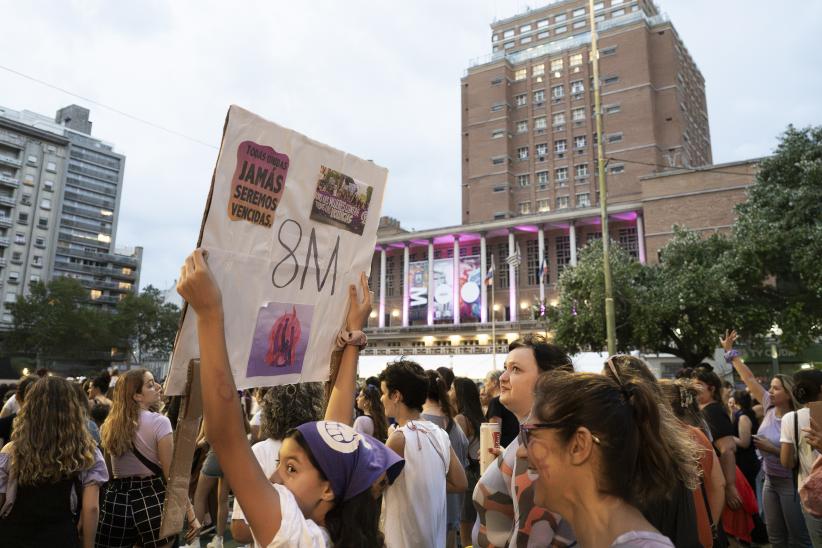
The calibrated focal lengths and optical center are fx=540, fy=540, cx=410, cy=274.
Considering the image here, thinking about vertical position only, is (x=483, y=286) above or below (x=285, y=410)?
above

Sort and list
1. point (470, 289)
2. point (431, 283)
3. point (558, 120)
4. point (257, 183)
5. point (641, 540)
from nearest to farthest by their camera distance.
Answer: point (641, 540)
point (257, 183)
point (470, 289)
point (431, 283)
point (558, 120)

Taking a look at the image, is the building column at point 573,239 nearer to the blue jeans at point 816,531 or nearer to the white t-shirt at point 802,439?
the white t-shirt at point 802,439

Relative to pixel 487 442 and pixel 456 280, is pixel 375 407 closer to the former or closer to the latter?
pixel 487 442

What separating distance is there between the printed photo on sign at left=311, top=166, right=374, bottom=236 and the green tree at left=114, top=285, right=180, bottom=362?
57639 millimetres

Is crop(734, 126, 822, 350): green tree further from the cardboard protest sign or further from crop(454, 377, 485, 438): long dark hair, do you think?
the cardboard protest sign

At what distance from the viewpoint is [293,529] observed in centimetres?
168

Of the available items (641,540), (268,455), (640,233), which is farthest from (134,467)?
(640,233)

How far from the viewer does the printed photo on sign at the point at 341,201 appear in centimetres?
241

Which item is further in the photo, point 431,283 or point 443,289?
point 431,283

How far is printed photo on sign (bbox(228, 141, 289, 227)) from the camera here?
80.7 inches

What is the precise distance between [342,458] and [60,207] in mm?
88527

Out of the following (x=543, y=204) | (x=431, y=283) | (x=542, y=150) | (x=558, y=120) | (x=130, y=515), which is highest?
(x=558, y=120)

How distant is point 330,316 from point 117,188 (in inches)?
3833

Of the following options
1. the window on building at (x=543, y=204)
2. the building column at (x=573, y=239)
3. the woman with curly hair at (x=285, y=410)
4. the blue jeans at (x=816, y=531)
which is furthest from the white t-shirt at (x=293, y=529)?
the window on building at (x=543, y=204)
